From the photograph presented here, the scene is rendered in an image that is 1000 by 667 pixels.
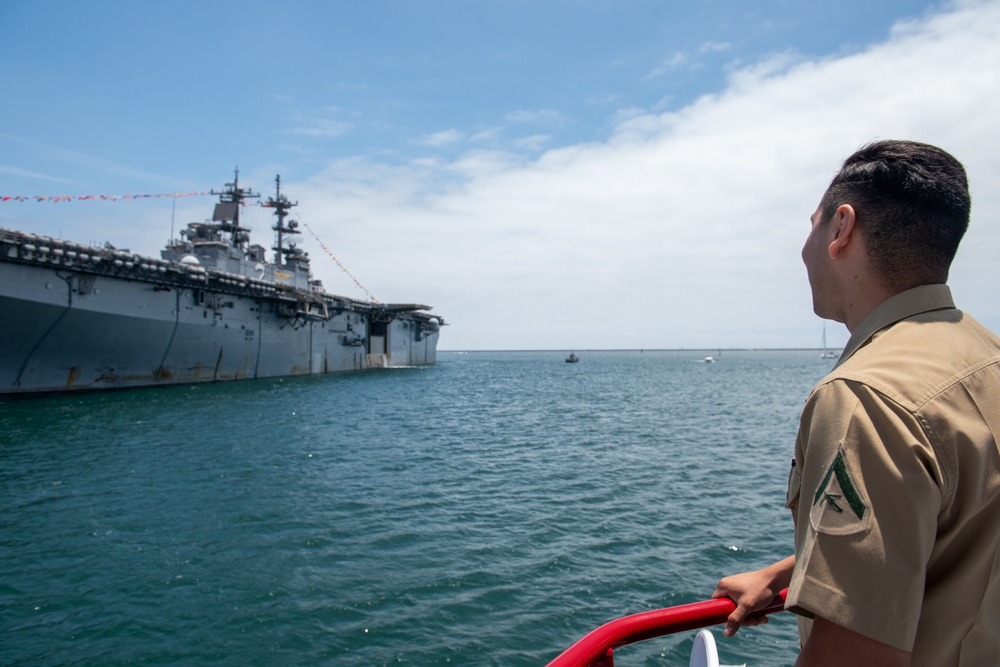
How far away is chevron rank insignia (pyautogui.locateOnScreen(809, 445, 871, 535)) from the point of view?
1.13 meters

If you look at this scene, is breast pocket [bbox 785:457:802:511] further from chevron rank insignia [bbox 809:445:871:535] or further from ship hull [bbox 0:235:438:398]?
ship hull [bbox 0:235:438:398]

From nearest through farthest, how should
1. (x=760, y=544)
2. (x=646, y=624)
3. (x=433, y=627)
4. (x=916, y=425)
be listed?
(x=916, y=425), (x=646, y=624), (x=433, y=627), (x=760, y=544)

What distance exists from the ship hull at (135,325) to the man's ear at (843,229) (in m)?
31.3

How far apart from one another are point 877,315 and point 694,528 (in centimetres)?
1050

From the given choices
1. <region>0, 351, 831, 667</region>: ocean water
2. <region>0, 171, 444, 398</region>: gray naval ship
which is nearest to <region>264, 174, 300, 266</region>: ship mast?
<region>0, 171, 444, 398</region>: gray naval ship

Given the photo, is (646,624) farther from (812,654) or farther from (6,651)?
(6,651)

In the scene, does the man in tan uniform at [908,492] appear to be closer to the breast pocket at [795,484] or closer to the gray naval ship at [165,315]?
the breast pocket at [795,484]

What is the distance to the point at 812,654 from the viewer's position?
122cm

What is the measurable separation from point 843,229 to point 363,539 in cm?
992

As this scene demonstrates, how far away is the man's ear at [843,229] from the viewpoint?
4.80 feet

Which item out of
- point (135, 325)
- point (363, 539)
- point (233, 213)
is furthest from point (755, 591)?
point (233, 213)

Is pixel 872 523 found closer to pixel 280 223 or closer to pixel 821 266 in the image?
pixel 821 266

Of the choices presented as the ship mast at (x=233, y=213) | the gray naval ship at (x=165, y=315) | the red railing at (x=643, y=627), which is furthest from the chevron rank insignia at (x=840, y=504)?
the ship mast at (x=233, y=213)

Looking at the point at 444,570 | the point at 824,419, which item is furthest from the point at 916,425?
the point at 444,570
